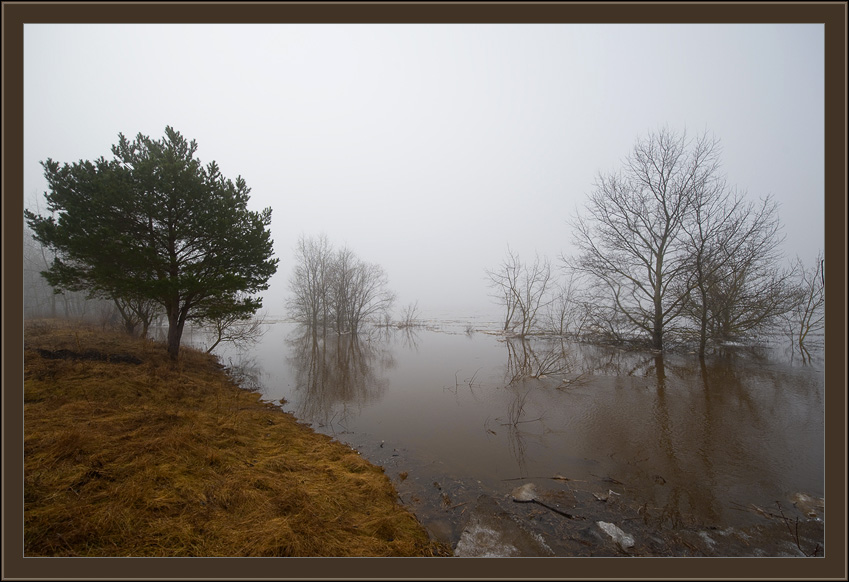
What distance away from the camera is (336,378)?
11.0 meters

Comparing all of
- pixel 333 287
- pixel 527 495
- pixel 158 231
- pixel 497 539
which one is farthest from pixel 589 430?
pixel 333 287

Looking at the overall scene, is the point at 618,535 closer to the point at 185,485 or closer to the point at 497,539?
the point at 497,539

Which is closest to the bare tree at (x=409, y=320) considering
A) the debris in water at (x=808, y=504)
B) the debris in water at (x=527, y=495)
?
the debris in water at (x=527, y=495)

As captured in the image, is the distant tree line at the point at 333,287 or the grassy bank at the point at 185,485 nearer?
the grassy bank at the point at 185,485

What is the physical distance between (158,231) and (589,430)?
41.2 feet

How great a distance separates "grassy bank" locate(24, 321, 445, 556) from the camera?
258 cm

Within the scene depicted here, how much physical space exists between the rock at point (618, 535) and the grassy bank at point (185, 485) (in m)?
1.81

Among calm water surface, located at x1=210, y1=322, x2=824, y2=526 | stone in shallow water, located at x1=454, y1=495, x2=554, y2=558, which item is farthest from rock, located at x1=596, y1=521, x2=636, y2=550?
calm water surface, located at x1=210, y1=322, x2=824, y2=526

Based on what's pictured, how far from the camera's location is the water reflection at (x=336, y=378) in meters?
7.66

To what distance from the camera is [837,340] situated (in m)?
3.62

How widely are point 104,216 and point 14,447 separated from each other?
7818 mm

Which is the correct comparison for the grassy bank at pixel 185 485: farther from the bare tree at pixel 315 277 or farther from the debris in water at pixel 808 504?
the bare tree at pixel 315 277

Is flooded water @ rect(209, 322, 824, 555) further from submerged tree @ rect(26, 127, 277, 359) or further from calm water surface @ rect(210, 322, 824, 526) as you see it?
submerged tree @ rect(26, 127, 277, 359)

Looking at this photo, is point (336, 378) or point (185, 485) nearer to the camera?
point (185, 485)
